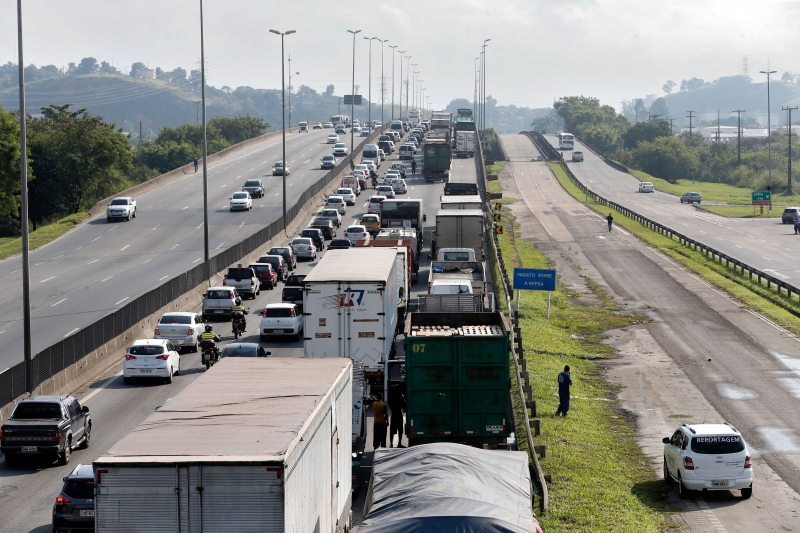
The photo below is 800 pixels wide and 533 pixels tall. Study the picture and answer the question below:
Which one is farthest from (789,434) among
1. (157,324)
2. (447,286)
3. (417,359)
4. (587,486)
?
(157,324)

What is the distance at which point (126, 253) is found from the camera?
207 ft

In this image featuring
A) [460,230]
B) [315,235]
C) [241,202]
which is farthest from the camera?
[241,202]

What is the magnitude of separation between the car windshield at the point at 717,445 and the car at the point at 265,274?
3360 cm

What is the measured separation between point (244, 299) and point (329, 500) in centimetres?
3562

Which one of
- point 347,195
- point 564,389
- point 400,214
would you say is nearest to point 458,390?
point 564,389

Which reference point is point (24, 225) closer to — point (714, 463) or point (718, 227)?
point (714, 463)

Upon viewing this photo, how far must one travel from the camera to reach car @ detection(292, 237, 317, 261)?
6176 centimetres

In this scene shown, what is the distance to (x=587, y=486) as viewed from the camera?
21.4 metres

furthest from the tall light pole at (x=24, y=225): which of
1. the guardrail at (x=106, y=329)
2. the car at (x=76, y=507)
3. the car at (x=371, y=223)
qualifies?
the car at (x=371, y=223)

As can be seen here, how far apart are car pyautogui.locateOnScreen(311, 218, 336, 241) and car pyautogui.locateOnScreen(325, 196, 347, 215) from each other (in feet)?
33.6

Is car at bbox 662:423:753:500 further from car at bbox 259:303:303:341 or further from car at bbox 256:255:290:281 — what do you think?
car at bbox 256:255:290:281

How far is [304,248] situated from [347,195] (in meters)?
28.2

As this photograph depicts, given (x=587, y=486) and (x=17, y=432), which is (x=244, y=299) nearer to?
(x=17, y=432)

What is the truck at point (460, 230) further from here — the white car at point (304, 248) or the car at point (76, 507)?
the car at point (76, 507)
